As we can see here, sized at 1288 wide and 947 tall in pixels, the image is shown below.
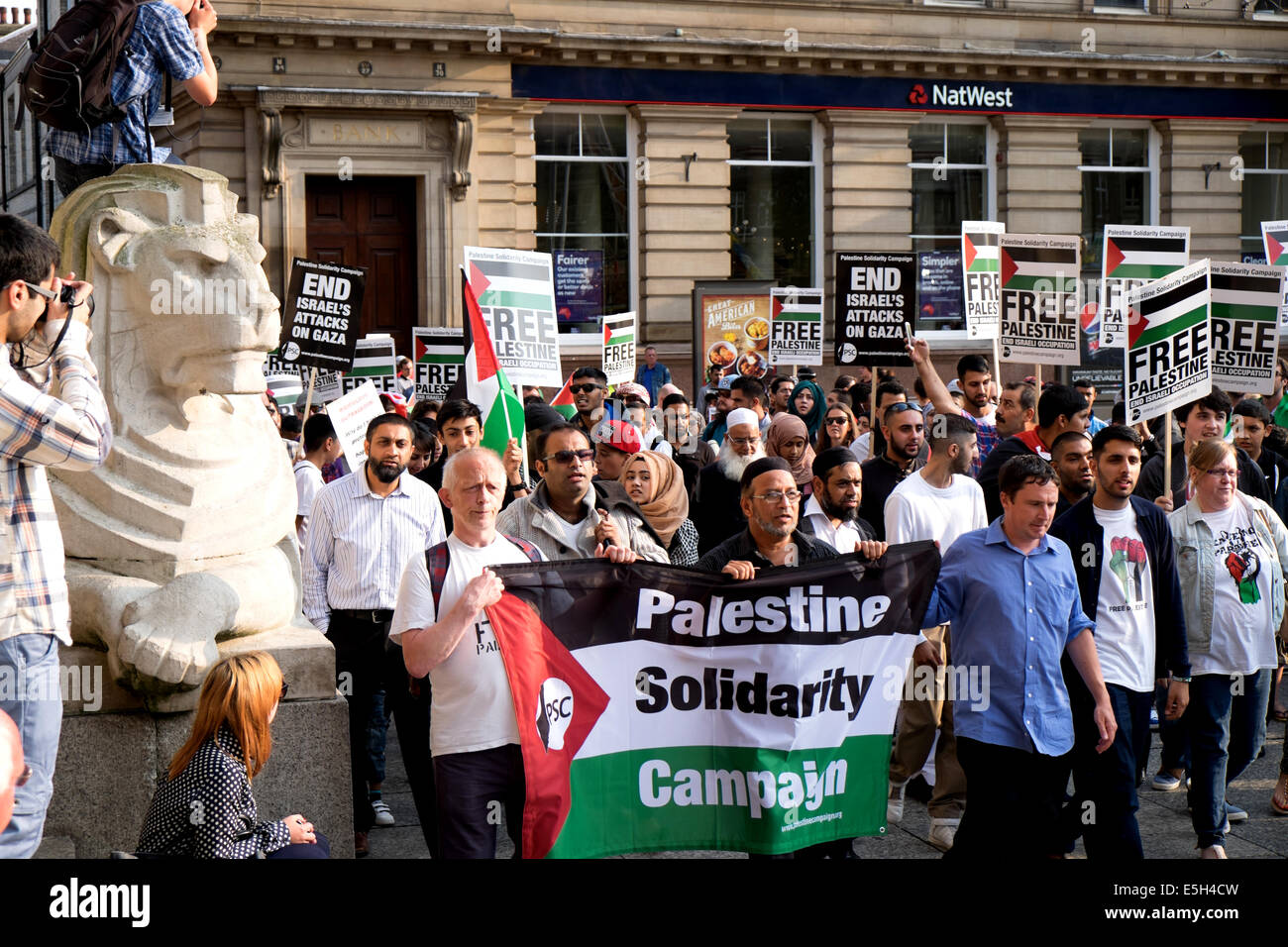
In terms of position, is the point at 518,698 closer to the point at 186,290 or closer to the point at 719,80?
the point at 186,290

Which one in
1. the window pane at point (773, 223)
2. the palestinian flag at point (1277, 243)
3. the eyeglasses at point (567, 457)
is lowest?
the eyeglasses at point (567, 457)

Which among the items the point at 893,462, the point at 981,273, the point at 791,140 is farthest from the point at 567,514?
the point at 791,140

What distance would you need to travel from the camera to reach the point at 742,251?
84.3ft

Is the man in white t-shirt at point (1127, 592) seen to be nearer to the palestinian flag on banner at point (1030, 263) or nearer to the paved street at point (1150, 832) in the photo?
the paved street at point (1150, 832)

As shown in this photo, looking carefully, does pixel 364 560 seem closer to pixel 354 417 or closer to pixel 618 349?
pixel 354 417

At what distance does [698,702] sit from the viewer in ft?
17.7

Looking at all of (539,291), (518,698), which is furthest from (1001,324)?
(518,698)

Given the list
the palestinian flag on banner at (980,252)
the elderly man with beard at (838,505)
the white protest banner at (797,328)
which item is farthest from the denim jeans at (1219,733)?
the white protest banner at (797,328)

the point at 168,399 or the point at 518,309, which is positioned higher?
the point at 518,309

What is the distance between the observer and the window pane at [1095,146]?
27.2m

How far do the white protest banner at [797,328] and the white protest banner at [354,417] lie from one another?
9.18 m

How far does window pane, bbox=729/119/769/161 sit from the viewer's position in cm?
2547

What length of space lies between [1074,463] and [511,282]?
12.7 ft
